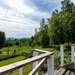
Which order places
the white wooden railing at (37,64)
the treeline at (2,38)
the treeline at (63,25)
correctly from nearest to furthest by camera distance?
the white wooden railing at (37,64), the treeline at (63,25), the treeline at (2,38)

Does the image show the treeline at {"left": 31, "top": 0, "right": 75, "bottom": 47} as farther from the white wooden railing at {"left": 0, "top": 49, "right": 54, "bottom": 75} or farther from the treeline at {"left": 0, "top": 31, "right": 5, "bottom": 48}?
the white wooden railing at {"left": 0, "top": 49, "right": 54, "bottom": 75}

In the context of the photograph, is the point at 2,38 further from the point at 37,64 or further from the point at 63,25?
the point at 37,64

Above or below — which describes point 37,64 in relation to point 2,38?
below

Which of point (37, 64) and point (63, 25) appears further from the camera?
point (63, 25)

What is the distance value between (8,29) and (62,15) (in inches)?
451

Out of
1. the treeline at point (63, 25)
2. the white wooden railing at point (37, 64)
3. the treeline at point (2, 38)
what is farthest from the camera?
the treeline at point (2, 38)

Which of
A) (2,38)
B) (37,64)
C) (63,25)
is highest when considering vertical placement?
(63,25)

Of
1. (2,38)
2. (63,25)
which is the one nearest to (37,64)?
(63,25)

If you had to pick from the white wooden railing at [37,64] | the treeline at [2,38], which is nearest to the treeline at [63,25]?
the treeline at [2,38]

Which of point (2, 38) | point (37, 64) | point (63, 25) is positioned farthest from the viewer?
point (2, 38)

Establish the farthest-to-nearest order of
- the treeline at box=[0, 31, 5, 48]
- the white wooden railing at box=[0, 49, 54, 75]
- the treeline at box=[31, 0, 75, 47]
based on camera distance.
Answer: the treeline at box=[0, 31, 5, 48] → the treeline at box=[31, 0, 75, 47] → the white wooden railing at box=[0, 49, 54, 75]

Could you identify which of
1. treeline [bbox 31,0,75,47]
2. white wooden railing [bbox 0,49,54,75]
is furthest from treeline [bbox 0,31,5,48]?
white wooden railing [bbox 0,49,54,75]

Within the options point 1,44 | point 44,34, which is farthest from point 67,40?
point 1,44

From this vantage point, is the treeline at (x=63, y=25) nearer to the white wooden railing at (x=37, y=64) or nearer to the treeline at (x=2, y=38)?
the treeline at (x=2, y=38)
